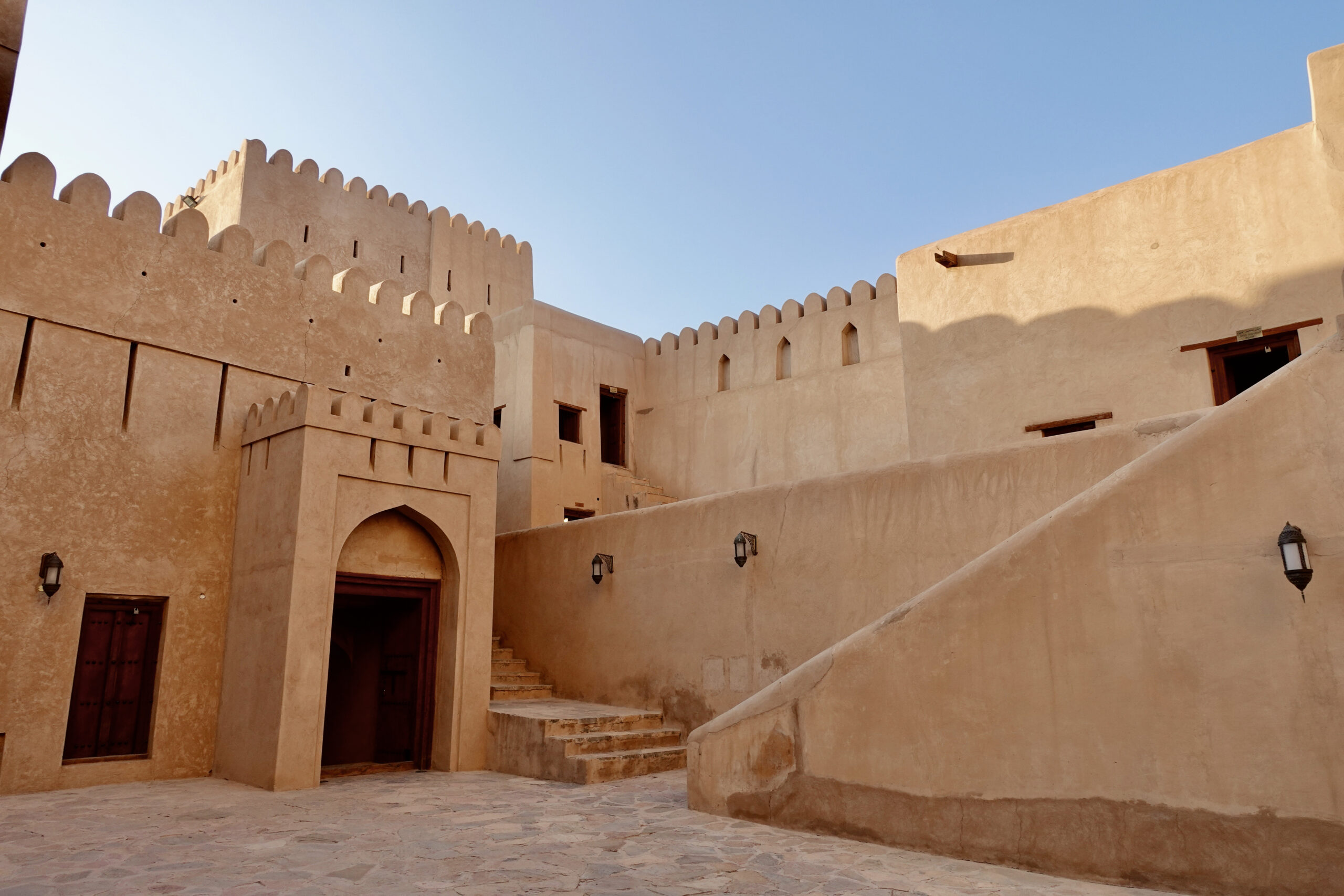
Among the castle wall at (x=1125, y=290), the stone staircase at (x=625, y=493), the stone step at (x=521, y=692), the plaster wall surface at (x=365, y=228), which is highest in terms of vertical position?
the plaster wall surface at (x=365, y=228)

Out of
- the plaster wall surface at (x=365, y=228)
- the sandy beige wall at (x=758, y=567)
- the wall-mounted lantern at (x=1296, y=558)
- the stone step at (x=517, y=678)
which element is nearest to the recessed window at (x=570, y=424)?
the plaster wall surface at (x=365, y=228)

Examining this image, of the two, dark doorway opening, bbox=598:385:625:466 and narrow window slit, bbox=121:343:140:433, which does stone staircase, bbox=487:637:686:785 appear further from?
dark doorway opening, bbox=598:385:625:466

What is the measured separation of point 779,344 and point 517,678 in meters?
7.44

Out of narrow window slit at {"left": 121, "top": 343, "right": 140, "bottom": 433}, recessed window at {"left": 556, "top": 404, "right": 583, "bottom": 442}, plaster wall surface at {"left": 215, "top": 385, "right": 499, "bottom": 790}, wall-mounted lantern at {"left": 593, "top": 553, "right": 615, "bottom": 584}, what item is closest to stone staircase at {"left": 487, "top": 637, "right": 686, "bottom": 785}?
plaster wall surface at {"left": 215, "top": 385, "right": 499, "bottom": 790}

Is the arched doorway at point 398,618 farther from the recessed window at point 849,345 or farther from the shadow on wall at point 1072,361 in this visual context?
the recessed window at point 849,345

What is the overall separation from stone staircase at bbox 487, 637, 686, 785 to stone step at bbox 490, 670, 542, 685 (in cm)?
107

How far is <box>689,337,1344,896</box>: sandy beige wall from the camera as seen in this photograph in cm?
440

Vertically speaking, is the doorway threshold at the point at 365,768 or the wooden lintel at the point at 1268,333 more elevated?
the wooden lintel at the point at 1268,333

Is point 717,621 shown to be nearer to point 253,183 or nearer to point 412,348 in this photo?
point 412,348

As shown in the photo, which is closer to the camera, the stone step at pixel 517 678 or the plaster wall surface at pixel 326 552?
the plaster wall surface at pixel 326 552

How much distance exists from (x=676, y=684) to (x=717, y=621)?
2.94ft

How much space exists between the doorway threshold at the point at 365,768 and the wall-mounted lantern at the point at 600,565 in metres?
2.84

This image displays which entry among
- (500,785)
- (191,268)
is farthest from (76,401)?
(500,785)

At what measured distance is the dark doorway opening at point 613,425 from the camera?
17375mm
